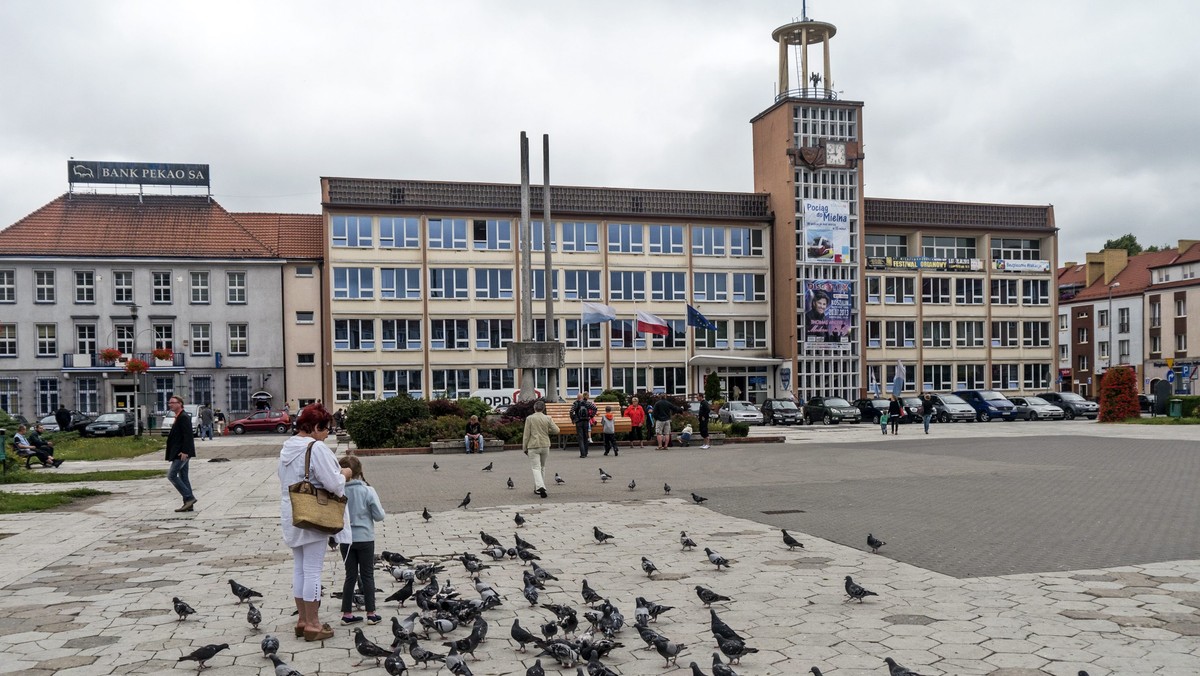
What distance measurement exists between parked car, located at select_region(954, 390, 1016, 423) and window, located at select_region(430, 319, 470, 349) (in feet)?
94.4

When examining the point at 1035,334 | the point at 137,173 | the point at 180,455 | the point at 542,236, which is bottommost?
the point at 180,455

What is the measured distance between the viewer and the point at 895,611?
304 inches

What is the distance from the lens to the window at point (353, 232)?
56188 mm

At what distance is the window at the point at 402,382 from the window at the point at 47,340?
18424 millimetres

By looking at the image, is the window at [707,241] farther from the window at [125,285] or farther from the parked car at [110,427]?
the parked car at [110,427]

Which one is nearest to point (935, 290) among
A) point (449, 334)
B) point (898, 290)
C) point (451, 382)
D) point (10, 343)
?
point (898, 290)

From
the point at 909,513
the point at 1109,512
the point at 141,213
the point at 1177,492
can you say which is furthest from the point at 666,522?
the point at 141,213

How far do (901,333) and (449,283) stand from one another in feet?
100

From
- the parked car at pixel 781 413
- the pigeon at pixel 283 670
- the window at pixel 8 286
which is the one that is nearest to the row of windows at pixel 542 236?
the parked car at pixel 781 413

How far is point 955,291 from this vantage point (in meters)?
66.1

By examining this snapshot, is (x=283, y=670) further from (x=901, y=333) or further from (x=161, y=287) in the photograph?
(x=901, y=333)

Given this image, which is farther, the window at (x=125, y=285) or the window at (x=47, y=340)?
the window at (x=125, y=285)

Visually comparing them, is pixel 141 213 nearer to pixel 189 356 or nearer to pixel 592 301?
pixel 189 356

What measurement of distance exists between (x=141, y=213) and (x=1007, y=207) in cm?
5682
